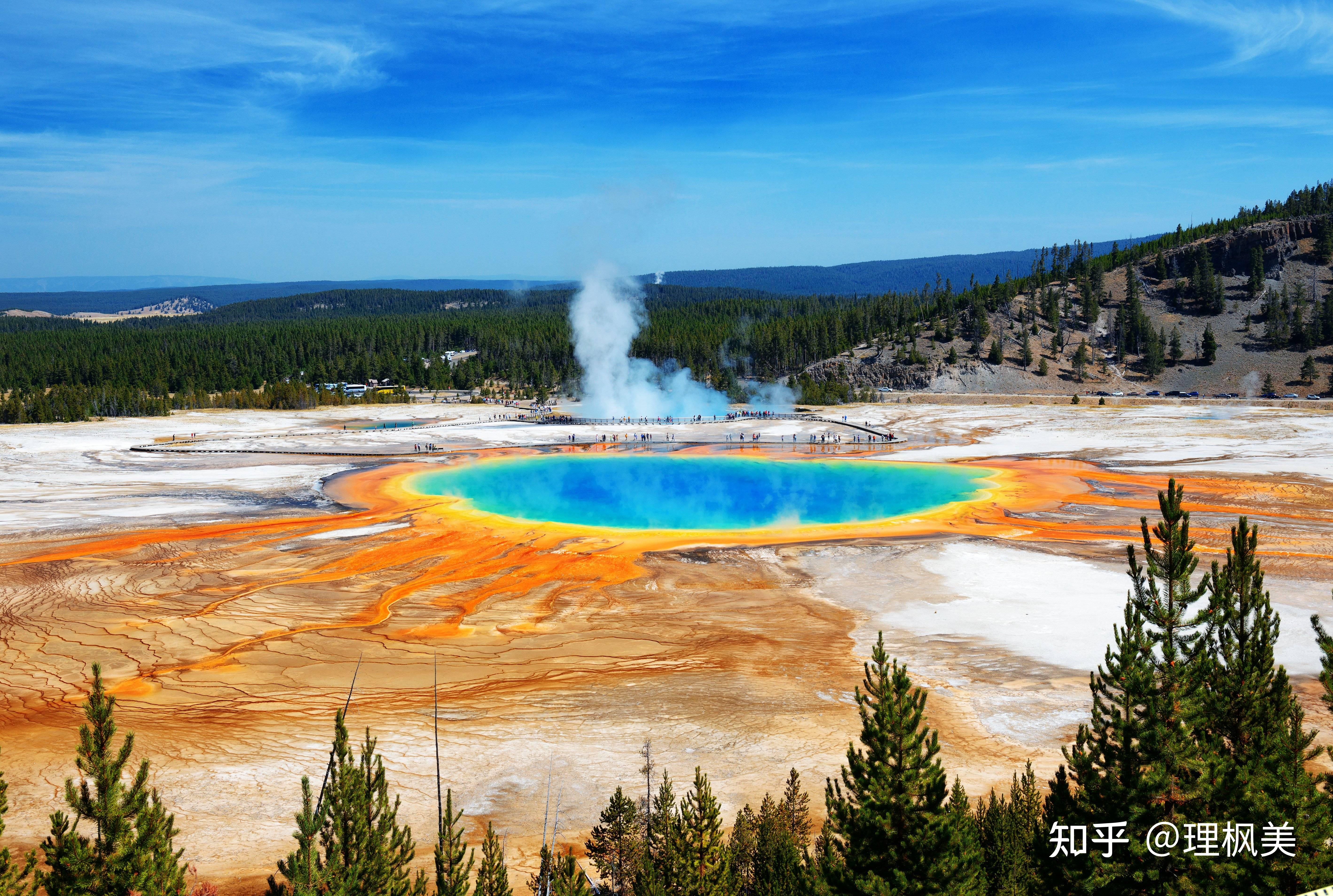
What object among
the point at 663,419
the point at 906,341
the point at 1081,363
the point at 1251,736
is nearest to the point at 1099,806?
the point at 1251,736

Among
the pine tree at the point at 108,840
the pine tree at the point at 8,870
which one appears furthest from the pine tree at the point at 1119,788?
the pine tree at the point at 8,870

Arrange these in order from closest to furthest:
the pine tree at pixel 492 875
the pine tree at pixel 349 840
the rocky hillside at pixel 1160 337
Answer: the pine tree at pixel 349 840
the pine tree at pixel 492 875
the rocky hillside at pixel 1160 337

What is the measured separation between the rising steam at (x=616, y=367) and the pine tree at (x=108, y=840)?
255 ft

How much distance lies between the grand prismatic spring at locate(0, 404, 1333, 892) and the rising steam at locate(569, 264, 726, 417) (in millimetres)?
31908

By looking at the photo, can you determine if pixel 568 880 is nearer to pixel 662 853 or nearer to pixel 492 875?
pixel 492 875

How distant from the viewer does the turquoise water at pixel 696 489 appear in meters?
41.9

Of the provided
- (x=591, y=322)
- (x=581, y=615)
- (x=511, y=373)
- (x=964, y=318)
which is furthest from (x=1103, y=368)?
(x=581, y=615)

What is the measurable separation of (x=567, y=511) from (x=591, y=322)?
47601mm

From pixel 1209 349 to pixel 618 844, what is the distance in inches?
4638

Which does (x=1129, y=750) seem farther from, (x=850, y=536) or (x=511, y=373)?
(x=511, y=373)

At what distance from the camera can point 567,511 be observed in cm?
4344

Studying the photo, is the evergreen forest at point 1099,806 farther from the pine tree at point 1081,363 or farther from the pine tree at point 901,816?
the pine tree at point 1081,363

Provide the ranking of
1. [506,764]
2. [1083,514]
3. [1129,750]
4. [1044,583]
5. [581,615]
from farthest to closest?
[1083,514]
[1044,583]
[581,615]
[506,764]
[1129,750]

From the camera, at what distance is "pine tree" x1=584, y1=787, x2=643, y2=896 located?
45.5 feet
